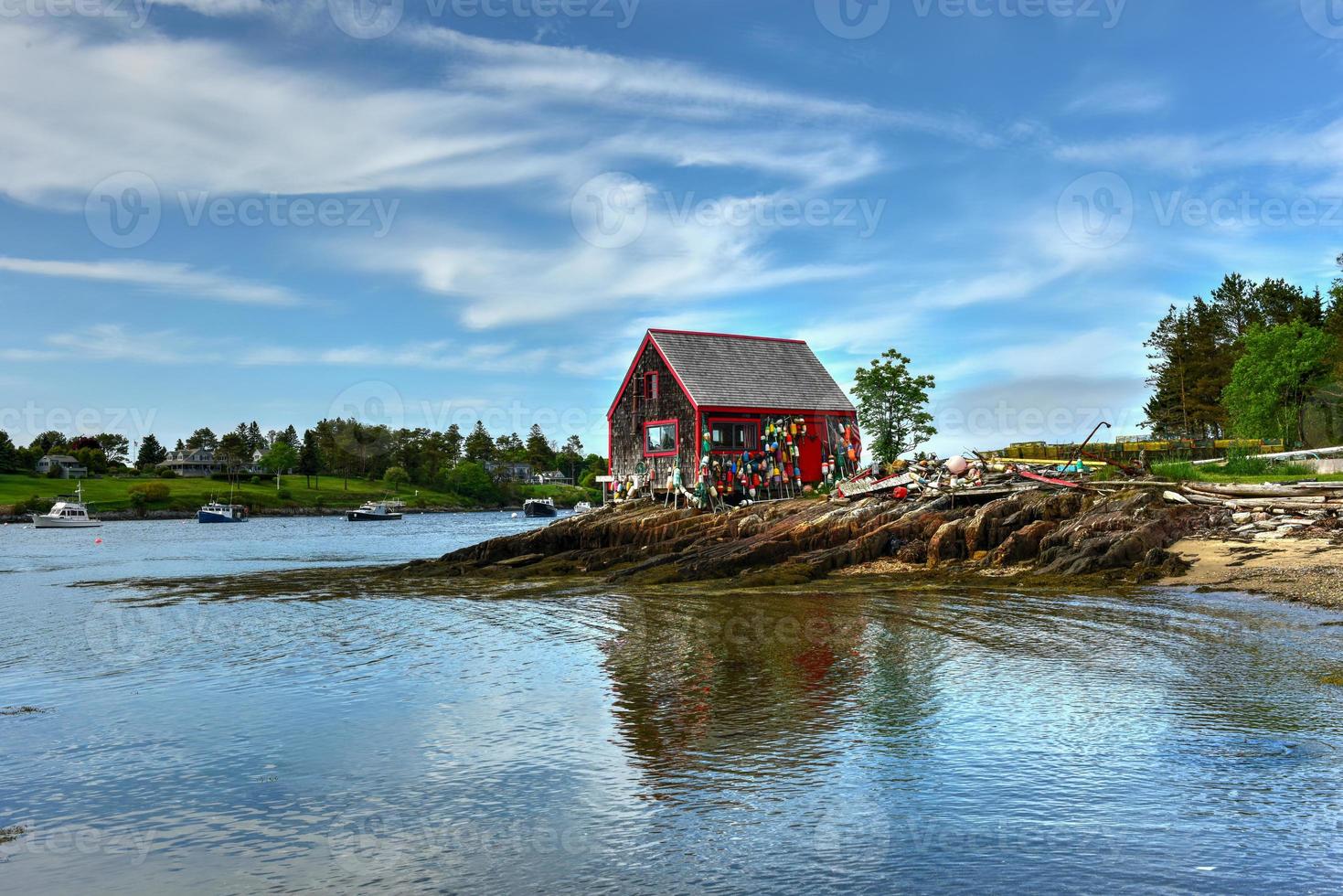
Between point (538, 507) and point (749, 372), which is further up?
point (749, 372)

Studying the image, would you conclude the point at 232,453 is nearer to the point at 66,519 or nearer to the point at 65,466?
the point at 65,466

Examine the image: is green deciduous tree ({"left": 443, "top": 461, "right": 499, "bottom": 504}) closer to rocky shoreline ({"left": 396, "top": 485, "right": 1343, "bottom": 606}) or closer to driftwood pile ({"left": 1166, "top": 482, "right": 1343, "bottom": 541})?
rocky shoreline ({"left": 396, "top": 485, "right": 1343, "bottom": 606})

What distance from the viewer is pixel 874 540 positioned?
29.7 m

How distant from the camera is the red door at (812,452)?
45.5 m

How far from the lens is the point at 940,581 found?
2580 centimetres

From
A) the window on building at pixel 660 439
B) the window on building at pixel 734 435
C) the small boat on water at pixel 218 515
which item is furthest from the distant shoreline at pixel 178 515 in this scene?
the window on building at pixel 734 435

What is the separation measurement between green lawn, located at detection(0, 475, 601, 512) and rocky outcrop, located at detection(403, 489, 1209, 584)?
120360 millimetres

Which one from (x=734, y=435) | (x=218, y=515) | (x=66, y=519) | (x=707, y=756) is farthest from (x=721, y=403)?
(x=66, y=519)

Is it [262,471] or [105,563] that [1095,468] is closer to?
[105,563]

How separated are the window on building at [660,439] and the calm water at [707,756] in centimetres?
2519

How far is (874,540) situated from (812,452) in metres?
16.4

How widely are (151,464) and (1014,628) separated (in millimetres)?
204820

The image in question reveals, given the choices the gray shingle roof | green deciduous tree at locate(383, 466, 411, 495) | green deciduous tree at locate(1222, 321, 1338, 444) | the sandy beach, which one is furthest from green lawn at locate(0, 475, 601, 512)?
the sandy beach

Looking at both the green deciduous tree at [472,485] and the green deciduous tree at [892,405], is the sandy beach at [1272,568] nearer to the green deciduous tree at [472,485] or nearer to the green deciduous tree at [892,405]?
the green deciduous tree at [892,405]
